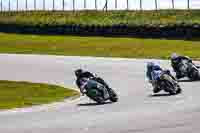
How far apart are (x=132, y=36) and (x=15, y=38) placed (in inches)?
481

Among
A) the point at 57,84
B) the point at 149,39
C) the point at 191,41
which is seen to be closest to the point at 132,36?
the point at 149,39

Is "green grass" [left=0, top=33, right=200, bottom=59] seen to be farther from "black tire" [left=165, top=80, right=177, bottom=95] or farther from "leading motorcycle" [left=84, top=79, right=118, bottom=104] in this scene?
"leading motorcycle" [left=84, top=79, right=118, bottom=104]

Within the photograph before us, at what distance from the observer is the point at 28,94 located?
95.5 ft

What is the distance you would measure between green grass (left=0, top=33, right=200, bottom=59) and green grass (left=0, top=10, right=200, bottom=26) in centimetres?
593

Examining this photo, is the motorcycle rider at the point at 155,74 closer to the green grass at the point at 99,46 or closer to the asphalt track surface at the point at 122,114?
the asphalt track surface at the point at 122,114

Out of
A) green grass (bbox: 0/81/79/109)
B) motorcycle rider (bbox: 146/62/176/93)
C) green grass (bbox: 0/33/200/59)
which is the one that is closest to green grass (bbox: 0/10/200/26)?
green grass (bbox: 0/33/200/59)

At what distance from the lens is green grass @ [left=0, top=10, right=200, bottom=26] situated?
7706 cm

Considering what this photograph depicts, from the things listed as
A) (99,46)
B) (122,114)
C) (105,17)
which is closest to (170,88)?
(122,114)

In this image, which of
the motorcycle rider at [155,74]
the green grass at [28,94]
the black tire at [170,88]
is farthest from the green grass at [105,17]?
the black tire at [170,88]

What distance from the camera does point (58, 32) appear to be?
256 feet

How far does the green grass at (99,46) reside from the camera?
55.6 metres

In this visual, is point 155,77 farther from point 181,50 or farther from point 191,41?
point 191,41

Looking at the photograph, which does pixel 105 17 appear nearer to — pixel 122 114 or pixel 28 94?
pixel 28 94

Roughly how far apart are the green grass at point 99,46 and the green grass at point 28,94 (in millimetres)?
19317
